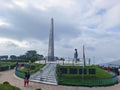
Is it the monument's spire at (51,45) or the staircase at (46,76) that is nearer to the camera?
the staircase at (46,76)

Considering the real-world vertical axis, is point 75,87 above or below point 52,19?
below

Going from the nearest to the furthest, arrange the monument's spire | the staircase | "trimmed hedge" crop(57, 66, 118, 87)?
"trimmed hedge" crop(57, 66, 118, 87) < the staircase < the monument's spire

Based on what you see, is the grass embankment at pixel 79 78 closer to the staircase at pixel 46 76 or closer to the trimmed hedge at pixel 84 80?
the trimmed hedge at pixel 84 80

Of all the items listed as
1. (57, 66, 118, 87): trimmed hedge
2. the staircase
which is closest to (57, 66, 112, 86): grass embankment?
(57, 66, 118, 87): trimmed hedge

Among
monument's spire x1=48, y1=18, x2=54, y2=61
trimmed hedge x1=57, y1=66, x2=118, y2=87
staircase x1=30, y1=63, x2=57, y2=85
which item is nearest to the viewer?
trimmed hedge x1=57, y1=66, x2=118, y2=87

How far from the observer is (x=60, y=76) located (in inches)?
1628

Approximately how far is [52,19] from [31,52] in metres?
34.7

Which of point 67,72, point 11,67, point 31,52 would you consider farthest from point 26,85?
point 31,52

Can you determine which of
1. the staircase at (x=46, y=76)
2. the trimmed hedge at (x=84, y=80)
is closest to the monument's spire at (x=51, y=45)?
the staircase at (x=46, y=76)

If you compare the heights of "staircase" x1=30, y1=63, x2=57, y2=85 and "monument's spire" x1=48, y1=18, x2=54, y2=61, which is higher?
"monument's spire" x1=48, y1=18, x2=54, y2=61

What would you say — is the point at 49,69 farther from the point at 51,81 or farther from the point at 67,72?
the point at 51,81

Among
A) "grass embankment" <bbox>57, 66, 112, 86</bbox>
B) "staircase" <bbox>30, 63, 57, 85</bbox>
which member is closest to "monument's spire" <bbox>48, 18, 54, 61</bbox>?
"staircase" <bbox>30, 63, 57, 85</bbox>

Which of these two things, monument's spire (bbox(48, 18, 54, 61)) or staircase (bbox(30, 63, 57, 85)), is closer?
staircase (bbox(30, 63, 57, 85))

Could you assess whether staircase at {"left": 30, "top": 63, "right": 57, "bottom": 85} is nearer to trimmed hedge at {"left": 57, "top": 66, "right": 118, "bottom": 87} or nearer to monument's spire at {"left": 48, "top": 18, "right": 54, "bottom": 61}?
trimmed hedge at {"left": 57, "top": 66, "right": 118, "bottom": 87}
